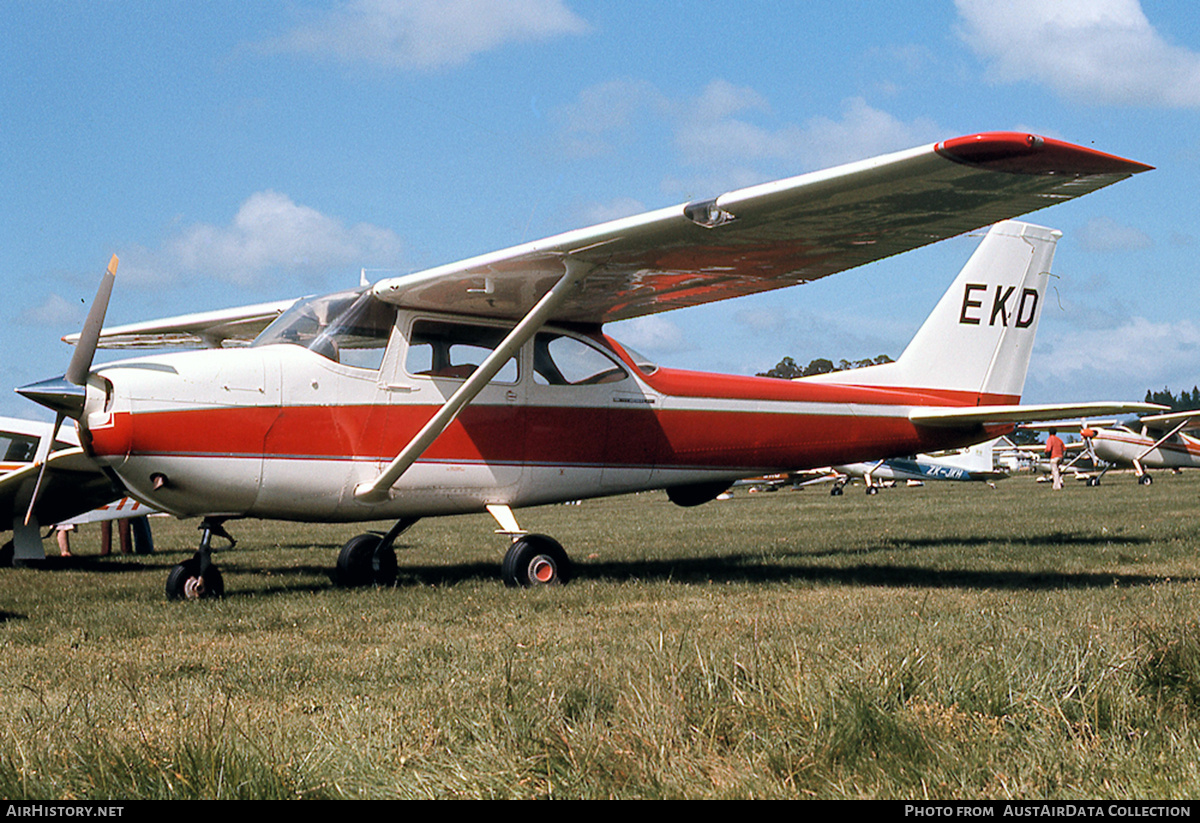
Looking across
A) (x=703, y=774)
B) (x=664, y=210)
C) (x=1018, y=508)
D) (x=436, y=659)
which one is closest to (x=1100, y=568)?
(x=664, y=210)

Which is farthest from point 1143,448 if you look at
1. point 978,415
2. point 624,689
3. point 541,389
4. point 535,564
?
point 624,689

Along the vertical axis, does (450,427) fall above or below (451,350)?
below

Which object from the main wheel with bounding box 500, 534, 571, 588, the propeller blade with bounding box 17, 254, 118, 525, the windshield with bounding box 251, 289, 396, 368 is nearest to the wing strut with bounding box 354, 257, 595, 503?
the windshield with bounding box 251, 289, 396, 368

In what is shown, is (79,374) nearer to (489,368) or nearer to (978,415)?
(489,368)

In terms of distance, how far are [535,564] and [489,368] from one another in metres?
1.59

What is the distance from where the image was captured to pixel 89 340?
6.43 metres

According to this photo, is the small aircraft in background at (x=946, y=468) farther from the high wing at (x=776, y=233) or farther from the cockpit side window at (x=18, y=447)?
the high wing at (x=776, y=233)

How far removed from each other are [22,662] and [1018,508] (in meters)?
15.4

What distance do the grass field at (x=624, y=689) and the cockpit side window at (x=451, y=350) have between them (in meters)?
1.70

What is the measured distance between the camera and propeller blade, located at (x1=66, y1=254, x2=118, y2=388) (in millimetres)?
6434

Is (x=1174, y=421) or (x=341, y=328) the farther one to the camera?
(x=1174, y=421)

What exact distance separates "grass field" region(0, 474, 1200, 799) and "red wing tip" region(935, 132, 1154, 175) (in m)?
2.31

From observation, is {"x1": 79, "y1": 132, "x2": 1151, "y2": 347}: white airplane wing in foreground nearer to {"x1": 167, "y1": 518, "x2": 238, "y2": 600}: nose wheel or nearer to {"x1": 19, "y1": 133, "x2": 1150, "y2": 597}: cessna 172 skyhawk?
{"x1": 19, "y1": 133, "x2": 1150, "y2": 597}: cessna 172 skyhawk

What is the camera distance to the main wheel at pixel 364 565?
8.59 meters
